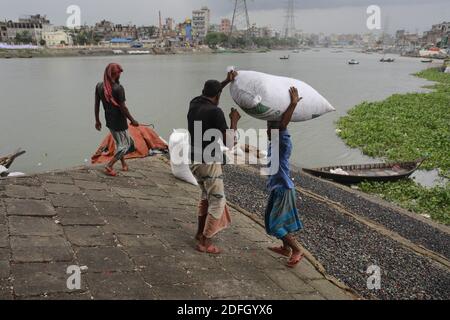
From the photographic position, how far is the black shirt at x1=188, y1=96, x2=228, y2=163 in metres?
3.69

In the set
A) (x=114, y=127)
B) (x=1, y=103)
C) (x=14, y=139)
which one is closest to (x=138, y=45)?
(x=1, y=103)

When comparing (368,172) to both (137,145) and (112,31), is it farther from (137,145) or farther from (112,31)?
(112,31)

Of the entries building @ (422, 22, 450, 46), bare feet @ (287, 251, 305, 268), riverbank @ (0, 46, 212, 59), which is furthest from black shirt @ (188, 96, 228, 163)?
building @ (422, 22, 450, 46)

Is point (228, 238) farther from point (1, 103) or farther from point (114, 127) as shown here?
point (1, 103)

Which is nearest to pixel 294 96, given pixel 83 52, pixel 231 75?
pixel 231 75

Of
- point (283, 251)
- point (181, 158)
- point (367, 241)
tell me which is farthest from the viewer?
point (181, 158)

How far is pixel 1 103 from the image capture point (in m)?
25.2

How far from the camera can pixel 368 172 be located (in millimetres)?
11609

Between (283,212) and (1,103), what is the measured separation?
26694 millimetres

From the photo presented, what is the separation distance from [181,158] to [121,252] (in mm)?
3692

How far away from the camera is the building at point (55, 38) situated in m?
110

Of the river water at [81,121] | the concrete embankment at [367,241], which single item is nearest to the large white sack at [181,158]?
the concrete embankment at [367,241]
